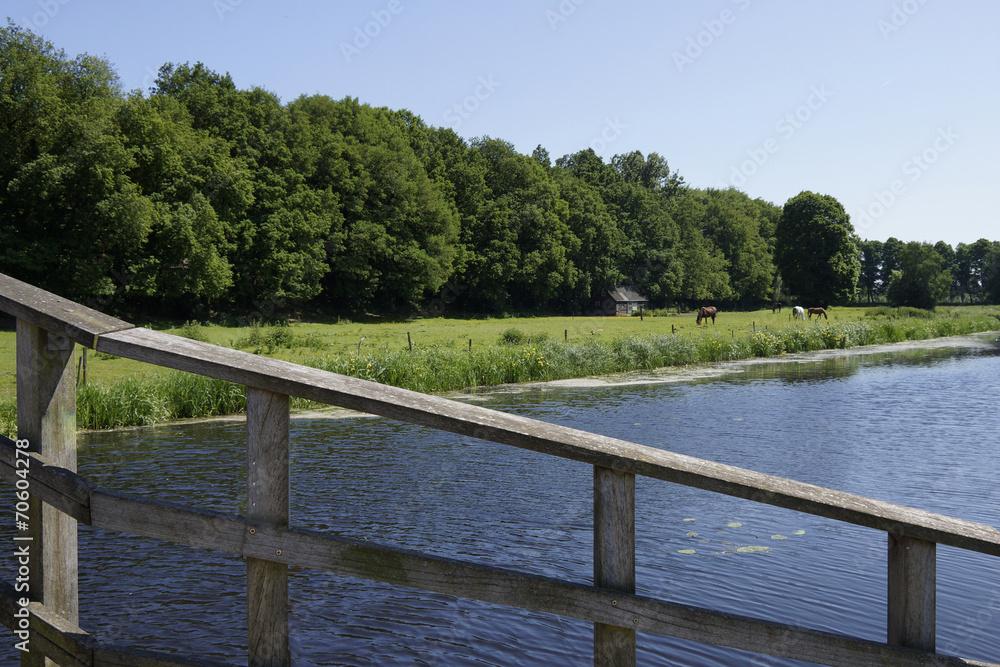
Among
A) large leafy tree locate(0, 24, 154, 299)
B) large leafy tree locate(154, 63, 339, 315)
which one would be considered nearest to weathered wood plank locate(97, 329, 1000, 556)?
large leafy tree locate(0, 24, 154, 299)

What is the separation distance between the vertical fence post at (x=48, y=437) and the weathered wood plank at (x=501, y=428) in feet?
0.78

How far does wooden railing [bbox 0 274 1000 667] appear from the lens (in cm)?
250

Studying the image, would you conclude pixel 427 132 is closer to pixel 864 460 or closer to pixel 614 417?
pixel 614 417

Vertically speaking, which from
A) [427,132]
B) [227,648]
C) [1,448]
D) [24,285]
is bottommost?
[227,648]

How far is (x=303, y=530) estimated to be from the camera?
2.53 m

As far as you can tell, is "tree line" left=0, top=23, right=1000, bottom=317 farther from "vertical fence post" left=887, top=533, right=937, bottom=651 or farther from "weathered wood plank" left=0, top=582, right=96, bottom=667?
"vertical fence post" left=887, top=533, right=937, bottom=651

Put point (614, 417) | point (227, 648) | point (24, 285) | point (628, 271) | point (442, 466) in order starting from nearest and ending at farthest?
1. point (24, 285)
2. point (227, 648)
3. point (442, 466)
4. point (614, 417)
5. point (628, 271)

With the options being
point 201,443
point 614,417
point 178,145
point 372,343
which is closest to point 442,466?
point 201,443

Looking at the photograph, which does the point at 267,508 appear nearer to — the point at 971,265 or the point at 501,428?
the point at 501,428

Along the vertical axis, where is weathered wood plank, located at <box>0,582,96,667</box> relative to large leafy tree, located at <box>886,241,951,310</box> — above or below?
below

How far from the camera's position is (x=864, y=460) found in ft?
44.3

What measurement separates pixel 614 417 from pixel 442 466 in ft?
21.3

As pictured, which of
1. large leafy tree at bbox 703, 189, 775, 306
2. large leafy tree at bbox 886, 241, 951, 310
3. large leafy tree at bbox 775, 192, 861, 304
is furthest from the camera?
large leafy tree at bbox 703, 189, 775, 306

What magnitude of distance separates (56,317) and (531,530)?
7.07 meters
